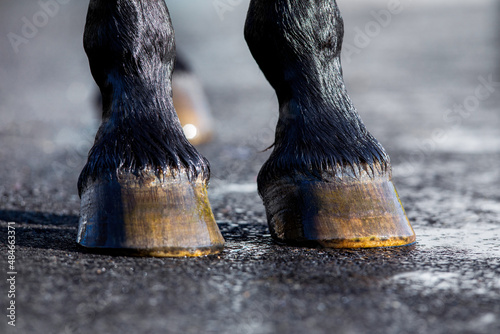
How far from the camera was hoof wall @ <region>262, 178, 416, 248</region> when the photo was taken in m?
1.46

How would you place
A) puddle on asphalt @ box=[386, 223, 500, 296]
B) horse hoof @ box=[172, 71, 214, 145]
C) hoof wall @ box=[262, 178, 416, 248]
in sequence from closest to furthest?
1. puddle on asphalt @ box=[386, 223, 500, 296]
2. hoof wall @ box=[262, 178, 416, 248]
3. horse hoof @ box=[172, 71, 214, 145]

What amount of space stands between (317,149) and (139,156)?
0.42m

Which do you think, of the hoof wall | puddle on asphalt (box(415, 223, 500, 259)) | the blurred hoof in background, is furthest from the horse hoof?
the hoof wall

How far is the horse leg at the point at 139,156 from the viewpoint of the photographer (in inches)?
52.7

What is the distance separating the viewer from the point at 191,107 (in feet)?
13.2

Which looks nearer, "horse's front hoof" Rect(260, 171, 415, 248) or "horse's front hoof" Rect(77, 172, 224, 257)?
"horse's front hoof" Rect(77, 172, 224, 257)

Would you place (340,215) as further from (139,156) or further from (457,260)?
(139,156)

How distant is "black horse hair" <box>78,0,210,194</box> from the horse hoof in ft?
7.85

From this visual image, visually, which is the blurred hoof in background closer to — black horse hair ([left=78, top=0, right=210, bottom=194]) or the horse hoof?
the horse hoof

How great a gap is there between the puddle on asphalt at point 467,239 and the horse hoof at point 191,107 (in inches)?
91.7

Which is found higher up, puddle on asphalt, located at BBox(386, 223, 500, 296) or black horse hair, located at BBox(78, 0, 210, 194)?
black horse hair, located at BBox(78, 0, 210, 194)

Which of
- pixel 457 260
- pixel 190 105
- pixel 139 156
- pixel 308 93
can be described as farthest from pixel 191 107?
pixel 457 260

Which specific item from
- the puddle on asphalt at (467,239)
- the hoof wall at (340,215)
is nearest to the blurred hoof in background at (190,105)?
the puddle on asphalt at (467,239)

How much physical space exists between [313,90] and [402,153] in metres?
2.54
